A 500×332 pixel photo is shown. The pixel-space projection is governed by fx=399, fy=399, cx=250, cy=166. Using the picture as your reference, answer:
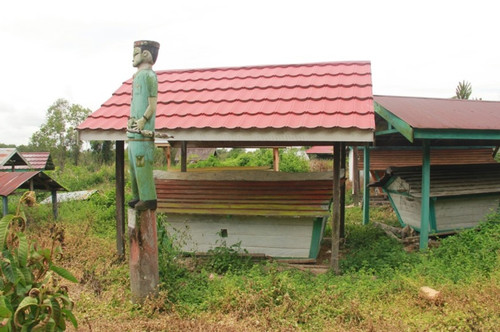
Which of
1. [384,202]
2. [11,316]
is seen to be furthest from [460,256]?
[384,202]

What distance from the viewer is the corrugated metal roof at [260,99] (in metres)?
5.86

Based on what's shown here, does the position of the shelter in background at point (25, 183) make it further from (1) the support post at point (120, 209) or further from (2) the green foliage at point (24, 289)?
(2) the green foliage at point (24, 289)

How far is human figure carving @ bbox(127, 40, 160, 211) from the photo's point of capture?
494 centimetres

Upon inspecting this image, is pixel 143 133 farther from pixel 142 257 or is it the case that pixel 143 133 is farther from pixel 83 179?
pixel 83 179

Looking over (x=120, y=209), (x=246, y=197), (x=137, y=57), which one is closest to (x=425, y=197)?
(x=246, y=197)

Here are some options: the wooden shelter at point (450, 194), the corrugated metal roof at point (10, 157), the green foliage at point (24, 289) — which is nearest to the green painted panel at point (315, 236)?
the wooden shelter at point (450, 194)

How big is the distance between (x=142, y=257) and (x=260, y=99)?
3184 millimetres

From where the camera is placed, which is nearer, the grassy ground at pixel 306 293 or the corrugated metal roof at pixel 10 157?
the grassy ground at pixel 306 293

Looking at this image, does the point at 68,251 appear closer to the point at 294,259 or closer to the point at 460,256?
the point at 294,259

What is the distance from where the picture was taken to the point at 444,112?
8.42 m

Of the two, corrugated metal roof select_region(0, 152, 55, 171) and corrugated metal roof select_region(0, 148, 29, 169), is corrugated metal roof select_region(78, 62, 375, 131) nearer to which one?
corrugated metal roof select_region(0, 148, 29, 169)

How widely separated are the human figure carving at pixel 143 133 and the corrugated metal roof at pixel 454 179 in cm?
543

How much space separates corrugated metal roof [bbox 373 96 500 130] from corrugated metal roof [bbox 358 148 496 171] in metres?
4.27

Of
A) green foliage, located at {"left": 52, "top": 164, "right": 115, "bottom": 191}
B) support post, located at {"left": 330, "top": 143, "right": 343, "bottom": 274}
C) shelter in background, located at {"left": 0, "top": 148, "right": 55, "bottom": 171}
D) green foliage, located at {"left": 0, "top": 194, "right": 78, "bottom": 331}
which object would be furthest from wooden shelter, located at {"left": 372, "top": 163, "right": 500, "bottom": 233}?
green foliage, located at {"left": 52, "top": 164, "right": 115, "bottom": 191}
